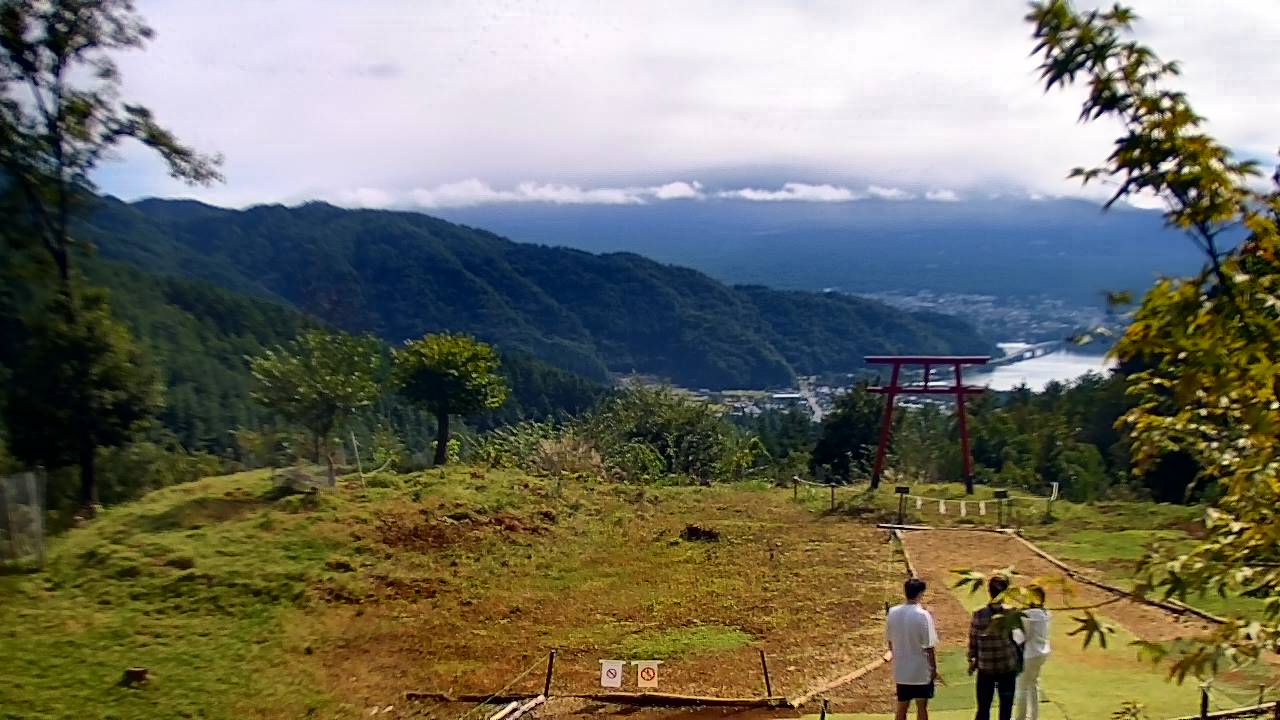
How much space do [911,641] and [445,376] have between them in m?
16.3

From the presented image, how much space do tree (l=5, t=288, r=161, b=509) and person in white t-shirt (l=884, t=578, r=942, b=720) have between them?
42.5 feet

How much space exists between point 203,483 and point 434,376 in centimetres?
615

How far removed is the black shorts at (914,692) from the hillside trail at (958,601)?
880 mm

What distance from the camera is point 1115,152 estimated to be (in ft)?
9.61

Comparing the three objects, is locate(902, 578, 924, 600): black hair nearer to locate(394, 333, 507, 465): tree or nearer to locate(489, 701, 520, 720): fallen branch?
Answer: locate(489, 701, 520, 720): fallen branch

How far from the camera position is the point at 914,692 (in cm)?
671

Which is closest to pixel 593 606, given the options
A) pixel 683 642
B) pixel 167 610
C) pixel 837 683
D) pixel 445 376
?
pixel 683 642

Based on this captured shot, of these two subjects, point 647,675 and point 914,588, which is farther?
point 647,675

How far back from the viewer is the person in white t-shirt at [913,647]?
21.6 ft

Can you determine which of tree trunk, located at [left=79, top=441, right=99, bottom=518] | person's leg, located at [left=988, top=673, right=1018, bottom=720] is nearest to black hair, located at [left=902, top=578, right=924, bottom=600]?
person's leg, located at [left=988, top=673, right=1018, bottom=720]

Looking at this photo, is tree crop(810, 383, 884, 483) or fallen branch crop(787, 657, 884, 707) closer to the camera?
fallen branch crop(787, 657, 884, 707)

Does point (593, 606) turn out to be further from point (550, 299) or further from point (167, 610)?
point (550, 299)

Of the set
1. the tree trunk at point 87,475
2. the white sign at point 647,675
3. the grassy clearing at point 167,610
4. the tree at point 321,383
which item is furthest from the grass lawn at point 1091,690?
the tree trunk at point 87,475

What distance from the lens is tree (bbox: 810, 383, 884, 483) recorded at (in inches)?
1184
